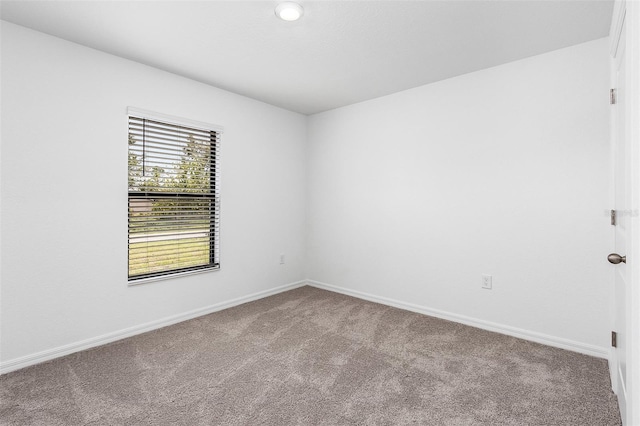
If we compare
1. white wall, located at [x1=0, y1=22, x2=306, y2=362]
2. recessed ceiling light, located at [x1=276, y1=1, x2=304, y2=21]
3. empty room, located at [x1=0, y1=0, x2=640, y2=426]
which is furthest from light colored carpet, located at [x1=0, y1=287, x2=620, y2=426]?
recessed ceiling light, located at [x1=276, y1=1, x2=304, y2=21]

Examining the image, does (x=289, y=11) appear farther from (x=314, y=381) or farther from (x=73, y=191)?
(x=314, y=381)

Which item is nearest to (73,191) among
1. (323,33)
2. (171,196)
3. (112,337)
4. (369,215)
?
(171,196)

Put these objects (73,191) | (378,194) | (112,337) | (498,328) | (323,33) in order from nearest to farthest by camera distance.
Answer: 1. (323,33)
2. (73,191)
3. (112,337)
4. (498,328)
5. (378,194)

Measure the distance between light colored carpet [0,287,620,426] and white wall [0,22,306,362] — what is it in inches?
13.2

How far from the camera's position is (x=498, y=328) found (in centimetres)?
290

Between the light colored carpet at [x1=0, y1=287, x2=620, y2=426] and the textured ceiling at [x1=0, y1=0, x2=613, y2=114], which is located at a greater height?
the textured ceiling at [x1=0, y1=0, x2=613, y2=114]

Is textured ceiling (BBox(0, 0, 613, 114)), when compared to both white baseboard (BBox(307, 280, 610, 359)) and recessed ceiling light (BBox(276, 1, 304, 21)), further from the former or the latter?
white baseboard (BBox(307, 280, 610, 359))

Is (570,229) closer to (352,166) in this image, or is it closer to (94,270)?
(352,166)

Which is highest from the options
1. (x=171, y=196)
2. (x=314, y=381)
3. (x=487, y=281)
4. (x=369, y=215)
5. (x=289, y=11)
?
(x=289, y=11)

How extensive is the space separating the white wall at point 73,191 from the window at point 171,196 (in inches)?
3.8

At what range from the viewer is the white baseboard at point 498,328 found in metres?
2.48

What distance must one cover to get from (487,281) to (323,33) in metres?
2.53

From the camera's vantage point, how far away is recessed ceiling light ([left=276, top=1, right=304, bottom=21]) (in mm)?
2020

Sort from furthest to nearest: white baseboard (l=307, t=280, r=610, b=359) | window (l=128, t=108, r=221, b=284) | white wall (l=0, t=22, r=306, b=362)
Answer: window (l=128, t=108, r=221, b=284)
white baseboard (l=307, t=280, r=610, b=359)
white wall (l=0, t=22, r=306, b=362)
